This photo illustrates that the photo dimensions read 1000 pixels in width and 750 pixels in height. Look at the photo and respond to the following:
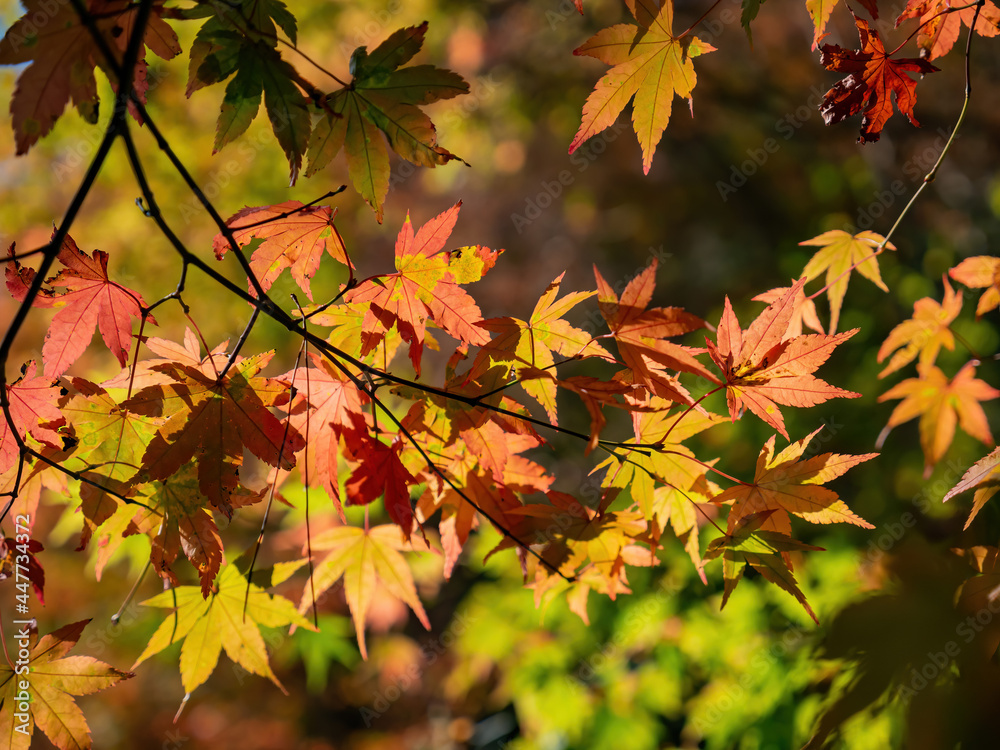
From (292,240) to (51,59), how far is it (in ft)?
1.07

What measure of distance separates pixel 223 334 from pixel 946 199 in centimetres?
476

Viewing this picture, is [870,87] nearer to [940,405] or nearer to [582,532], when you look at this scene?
[940,405]

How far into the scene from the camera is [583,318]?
14.3 feet

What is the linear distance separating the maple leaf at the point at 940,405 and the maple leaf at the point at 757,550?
19cm

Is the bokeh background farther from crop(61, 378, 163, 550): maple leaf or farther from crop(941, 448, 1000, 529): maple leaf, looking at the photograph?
crop(61, 378, 163, 550): maple leaf

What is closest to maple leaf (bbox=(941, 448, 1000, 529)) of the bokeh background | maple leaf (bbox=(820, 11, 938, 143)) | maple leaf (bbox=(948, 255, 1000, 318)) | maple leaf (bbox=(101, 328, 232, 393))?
the bokeh background

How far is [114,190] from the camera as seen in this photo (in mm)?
4164

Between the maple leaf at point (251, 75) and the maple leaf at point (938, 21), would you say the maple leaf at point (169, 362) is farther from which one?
the maple leaf at point (938, 21)

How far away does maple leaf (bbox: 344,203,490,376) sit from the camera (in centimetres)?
80

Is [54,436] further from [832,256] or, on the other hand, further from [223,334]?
[223,334]

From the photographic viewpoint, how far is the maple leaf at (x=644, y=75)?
2.66ft

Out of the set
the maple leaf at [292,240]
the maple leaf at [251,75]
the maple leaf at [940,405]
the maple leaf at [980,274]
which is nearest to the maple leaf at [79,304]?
the maple leaf at [292,240]

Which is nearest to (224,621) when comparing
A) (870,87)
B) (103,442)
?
(103,442)

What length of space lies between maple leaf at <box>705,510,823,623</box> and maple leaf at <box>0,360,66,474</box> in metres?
0.87
